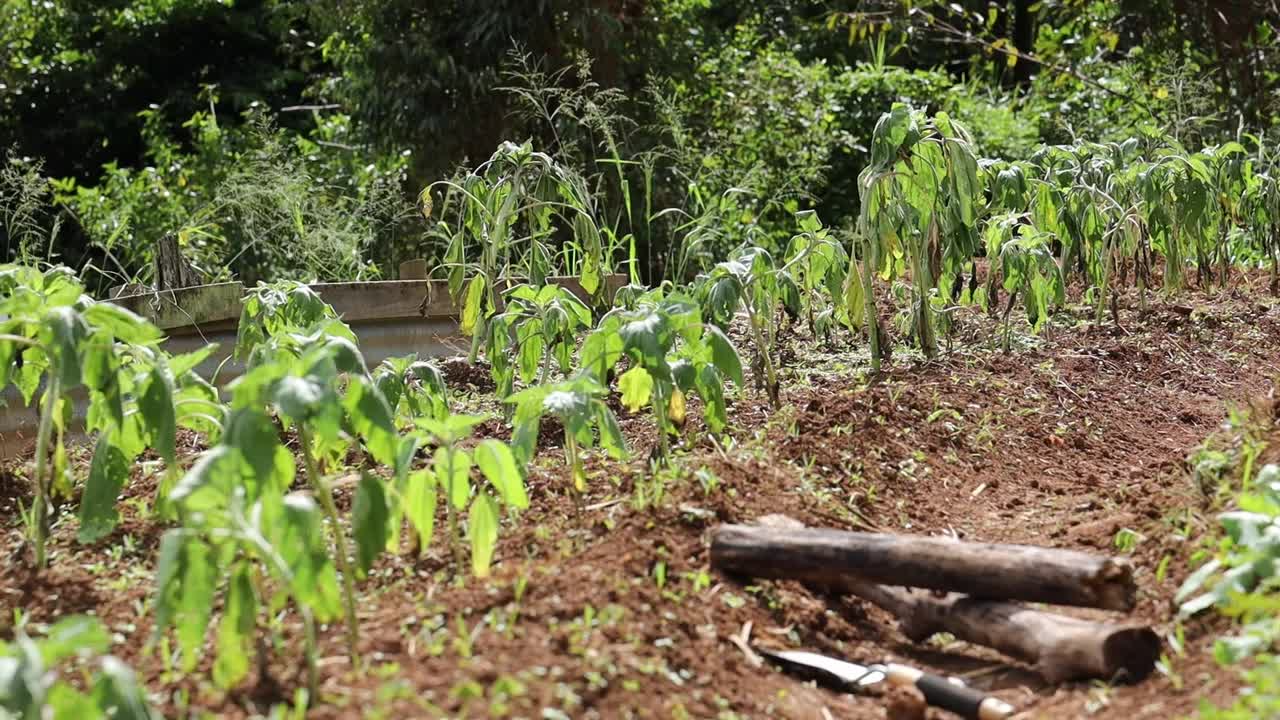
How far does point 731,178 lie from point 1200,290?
10.5ft

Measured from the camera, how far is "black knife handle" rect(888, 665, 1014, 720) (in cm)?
262

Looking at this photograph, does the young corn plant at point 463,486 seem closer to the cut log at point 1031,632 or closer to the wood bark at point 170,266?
the cut log at point 1031,632

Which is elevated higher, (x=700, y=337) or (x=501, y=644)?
(x=700, y=337)

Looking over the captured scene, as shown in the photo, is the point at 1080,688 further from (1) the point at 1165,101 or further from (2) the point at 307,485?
(1) the point at 1165,101

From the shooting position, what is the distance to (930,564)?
9.46ft

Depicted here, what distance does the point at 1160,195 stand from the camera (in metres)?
6.22

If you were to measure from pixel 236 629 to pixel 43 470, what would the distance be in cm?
118

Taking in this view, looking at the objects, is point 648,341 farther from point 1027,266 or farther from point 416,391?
point 1027,266

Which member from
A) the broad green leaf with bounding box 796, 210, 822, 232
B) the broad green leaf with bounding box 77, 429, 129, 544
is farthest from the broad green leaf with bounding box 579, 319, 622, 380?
the broad green leaf with bounding box 796, 210, 822, 232

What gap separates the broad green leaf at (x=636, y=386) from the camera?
3746 millimetres

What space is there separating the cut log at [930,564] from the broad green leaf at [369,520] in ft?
2.76

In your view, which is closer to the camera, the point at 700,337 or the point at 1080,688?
the point at 1080,688

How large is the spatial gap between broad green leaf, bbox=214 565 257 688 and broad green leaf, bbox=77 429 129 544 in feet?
3.79

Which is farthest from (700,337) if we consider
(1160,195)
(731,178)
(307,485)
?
(731,178)
